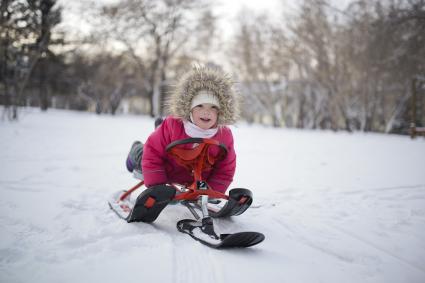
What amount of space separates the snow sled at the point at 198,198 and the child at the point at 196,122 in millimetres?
118

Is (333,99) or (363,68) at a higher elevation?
(363,68)

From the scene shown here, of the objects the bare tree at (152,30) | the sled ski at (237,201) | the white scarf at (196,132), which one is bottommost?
the sled ski at (237,201)

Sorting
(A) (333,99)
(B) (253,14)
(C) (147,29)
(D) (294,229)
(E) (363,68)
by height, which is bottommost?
(D) (294,229)

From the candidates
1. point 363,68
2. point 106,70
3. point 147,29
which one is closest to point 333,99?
point 363,68

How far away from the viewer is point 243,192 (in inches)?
77.1

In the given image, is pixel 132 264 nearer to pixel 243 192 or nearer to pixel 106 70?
pixel 243 192

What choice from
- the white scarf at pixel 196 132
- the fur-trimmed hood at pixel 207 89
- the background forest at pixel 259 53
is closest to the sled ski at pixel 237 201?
the white scarf at pixel 196 132

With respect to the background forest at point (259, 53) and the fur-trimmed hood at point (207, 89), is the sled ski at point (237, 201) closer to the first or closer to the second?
the fur-trimmed hood at point (207, 89)

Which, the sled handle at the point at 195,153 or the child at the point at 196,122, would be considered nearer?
the sled handle at the point at 195,153

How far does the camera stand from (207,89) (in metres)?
2.22

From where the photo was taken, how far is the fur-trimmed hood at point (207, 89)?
2.22 meters

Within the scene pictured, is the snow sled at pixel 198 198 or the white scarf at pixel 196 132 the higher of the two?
the white scarf at pixel 196 132

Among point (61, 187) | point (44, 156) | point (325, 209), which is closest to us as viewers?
point (325, 209)

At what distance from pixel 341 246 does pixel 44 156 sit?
4729 mm
